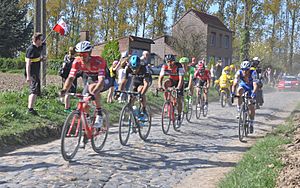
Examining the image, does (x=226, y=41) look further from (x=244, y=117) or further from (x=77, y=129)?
(x=77, y=129)

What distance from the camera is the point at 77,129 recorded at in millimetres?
7730

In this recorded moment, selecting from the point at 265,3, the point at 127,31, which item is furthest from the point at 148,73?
Result: the point at 127,31

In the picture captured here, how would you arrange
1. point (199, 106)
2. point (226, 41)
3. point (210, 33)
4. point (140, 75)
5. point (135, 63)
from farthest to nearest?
1. point (226, 41)
2. point (210, 33)
3. point (199, 106)
4. point (140, 75)
5. point (135, 63)

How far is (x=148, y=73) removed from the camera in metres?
10.1

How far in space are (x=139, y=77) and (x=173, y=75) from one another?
198 cm

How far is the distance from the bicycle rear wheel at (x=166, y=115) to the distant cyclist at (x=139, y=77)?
1075mm

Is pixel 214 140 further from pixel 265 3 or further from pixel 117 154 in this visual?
pixel 265 3

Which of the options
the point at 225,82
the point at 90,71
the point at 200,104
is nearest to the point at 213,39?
the point at 225,82

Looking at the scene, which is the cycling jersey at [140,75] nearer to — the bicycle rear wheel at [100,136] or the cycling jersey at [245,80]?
the bicycle rear wheel at [100,136]

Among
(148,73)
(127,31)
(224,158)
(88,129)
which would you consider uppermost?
(127,31)

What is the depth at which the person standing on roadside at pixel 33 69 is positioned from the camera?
11.0m

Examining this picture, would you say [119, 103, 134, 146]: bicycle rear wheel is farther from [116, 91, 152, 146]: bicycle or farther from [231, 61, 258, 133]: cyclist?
[231, 61, 258, 133]: cyclist

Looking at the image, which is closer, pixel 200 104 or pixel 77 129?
pixel 77 129

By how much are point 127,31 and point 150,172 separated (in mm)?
55031
